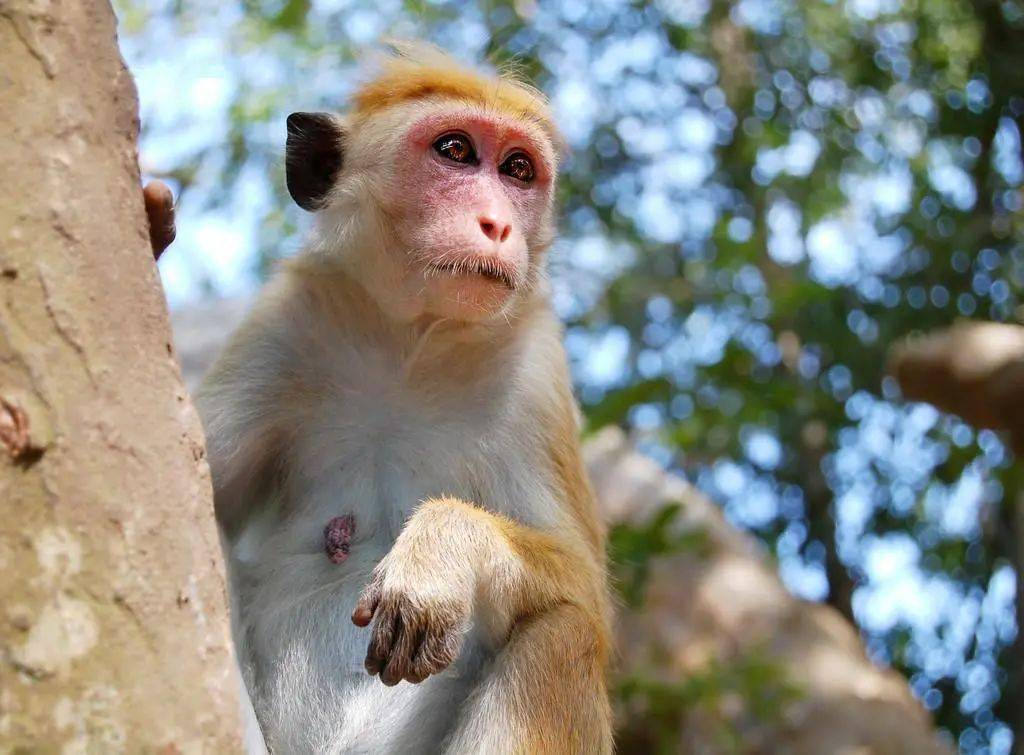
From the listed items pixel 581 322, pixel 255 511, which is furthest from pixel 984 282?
pixel 255 511

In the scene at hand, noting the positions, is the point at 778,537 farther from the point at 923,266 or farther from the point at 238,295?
the point at 238,295

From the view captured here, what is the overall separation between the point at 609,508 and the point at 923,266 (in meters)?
4.18

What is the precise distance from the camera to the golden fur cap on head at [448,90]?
559cm

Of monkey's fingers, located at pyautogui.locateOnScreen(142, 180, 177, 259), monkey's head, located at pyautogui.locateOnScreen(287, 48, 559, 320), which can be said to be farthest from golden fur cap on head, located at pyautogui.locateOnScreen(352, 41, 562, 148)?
monkey's fingers, located at pyautogui.locateOnScreen(142, 180, 177, 259)

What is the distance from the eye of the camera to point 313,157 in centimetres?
562

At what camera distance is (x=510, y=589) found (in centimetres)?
440

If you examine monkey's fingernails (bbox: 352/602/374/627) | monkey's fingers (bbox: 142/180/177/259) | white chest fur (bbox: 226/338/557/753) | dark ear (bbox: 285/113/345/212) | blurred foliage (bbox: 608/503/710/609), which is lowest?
blurred foliage (bbox: 608/503/710/609)

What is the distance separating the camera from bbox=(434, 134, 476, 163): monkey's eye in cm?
527

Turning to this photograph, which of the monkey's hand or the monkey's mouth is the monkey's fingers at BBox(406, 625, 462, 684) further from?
the monkey's mouth

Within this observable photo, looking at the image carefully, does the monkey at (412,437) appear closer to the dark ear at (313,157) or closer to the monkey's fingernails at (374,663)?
the dark ear at (313,157)

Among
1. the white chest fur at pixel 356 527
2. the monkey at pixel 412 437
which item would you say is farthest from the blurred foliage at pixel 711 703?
the white chest fur at pixel 356 527

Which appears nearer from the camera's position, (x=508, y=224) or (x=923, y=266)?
(x=508, y=224)

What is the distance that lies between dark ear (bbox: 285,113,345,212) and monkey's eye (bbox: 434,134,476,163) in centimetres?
53

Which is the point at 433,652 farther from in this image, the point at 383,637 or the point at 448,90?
the point at 448,90
